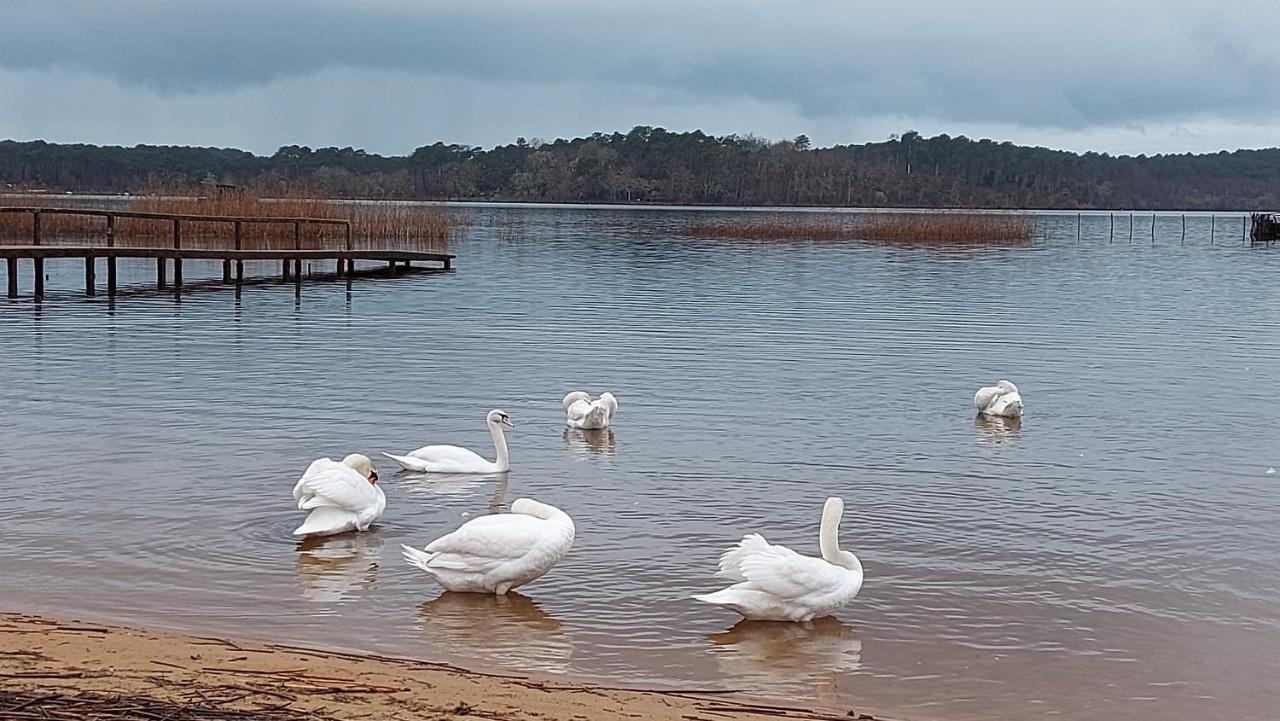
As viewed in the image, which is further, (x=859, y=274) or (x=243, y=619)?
(x=859, y=274)

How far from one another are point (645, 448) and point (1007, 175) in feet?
607

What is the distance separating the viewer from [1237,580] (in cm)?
1001

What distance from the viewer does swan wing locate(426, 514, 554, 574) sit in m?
9.02

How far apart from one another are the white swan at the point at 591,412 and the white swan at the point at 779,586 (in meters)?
6.25

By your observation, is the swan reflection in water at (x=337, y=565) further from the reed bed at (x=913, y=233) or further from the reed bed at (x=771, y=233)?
the reed bed at (x=771, y=233)

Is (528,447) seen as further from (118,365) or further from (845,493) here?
(118,365)

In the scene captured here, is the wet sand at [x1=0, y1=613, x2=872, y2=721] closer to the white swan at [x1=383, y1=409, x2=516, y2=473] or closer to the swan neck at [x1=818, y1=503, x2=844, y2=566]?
the swan neck at [x1=818, y1=503, x2=844, y2=566]

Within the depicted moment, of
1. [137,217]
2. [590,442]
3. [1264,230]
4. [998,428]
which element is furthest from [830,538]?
[1264,230]

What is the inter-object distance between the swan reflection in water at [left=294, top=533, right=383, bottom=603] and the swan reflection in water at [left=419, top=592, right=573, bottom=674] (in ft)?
1.95

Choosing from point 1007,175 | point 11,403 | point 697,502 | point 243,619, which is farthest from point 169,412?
point 1007,175

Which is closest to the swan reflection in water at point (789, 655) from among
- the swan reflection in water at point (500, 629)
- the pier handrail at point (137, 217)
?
the swan reflection in water at point (500, 629)

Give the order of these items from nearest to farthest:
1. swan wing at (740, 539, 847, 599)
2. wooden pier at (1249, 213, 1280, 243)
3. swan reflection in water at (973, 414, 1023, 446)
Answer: swan wing at (740, 539, 847, 599)
swan reflection in water at (973, 414, 1023, 446)
wooden pier at (1249, 213, 1280, 243)

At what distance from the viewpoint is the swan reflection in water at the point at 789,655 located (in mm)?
7777

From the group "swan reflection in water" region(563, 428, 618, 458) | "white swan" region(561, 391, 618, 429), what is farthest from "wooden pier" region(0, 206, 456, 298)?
"swan reflection in water" region(563, 428, 618, 458)
